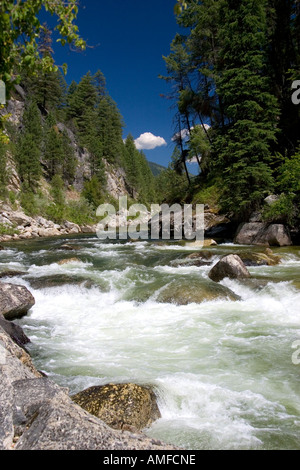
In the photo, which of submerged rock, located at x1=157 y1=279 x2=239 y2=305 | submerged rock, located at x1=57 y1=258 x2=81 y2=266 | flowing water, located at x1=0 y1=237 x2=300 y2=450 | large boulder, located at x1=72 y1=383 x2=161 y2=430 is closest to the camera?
large boulder, located at x1=72 y1=383 x2=161 y2=430

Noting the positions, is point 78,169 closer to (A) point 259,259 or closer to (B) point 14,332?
(A) point 259,259

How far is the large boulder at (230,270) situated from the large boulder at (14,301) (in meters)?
5.84

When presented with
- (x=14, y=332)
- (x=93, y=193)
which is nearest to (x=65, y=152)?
(x=93, y=193)

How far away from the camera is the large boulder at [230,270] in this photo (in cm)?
947

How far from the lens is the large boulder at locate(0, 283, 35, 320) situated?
23.5ft

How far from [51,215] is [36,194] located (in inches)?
224

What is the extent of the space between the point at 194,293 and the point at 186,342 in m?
2.54

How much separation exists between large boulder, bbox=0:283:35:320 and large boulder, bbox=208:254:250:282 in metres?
5.84

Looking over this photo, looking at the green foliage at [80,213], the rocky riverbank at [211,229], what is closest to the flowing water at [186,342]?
the rocky riverbank at [211,229]

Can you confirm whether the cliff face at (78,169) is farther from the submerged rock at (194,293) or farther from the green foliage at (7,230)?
the submerged rock at (194,293)

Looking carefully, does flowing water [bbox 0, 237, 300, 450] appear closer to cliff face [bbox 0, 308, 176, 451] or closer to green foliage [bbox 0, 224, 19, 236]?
cliff face [bbox 0, 308, 176, 451]

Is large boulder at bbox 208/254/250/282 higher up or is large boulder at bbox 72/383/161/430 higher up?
large boulder at bbox 208/254/250/282

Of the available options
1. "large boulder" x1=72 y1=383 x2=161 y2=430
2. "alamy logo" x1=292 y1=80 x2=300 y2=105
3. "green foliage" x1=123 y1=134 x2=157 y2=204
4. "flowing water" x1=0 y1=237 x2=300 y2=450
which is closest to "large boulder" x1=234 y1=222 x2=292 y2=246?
"flowing water" x1=0 y1=237 x2=300 y2=450
